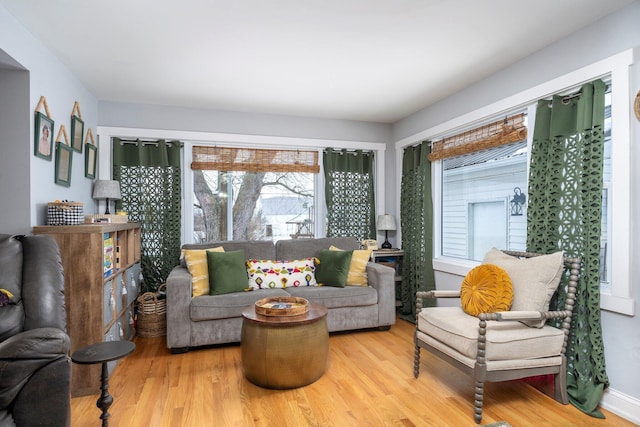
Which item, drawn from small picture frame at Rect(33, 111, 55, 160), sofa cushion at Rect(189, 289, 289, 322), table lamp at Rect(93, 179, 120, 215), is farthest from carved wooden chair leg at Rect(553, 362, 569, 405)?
table lamp at Rect(93, 179, 120, 215)

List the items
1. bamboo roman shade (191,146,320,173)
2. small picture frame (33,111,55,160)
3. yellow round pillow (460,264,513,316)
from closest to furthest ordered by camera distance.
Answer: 1. yellow round pillow (460,264,513,316)
2. small picture frame (33,111,55,160)
3. bamboo roman shade (191,146,320,173)

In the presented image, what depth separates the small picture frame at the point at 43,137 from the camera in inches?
103

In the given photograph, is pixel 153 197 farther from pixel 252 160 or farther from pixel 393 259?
pixel 393 259

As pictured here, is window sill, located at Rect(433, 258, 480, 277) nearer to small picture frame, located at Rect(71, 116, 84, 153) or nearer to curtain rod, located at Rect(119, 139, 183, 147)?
curtain rod, located at Rect(119, 139, 183, 147)

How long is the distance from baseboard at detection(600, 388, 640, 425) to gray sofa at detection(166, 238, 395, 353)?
189cm

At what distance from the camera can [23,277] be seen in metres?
1.99

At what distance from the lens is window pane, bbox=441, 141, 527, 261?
3238 mm

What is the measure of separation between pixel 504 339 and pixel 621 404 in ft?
2.74

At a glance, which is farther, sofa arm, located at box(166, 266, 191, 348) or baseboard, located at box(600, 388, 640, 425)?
sofa arm, located at box(166, 266, 191, 348)

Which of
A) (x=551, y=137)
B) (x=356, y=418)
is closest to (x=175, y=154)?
(x=356, y=418)

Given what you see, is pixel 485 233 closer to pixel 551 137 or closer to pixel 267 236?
pixel 551 137

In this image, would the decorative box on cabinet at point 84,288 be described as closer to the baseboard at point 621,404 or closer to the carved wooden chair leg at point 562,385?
the carved wooden chair leg at point 562,385

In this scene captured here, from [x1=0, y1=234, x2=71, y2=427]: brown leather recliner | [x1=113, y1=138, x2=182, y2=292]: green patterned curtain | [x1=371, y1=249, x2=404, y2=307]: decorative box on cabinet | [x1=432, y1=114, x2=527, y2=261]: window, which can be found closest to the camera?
[x1=0, y1=234, x2=71, y2=427]: brown leather recliner

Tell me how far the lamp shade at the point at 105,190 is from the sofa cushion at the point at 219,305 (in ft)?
4.65
